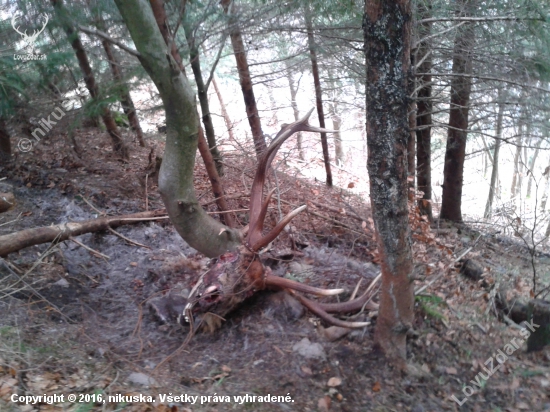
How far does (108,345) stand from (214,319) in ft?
3.50

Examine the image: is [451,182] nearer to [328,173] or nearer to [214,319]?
[328,173]

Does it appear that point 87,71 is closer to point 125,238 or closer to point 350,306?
point 125,238

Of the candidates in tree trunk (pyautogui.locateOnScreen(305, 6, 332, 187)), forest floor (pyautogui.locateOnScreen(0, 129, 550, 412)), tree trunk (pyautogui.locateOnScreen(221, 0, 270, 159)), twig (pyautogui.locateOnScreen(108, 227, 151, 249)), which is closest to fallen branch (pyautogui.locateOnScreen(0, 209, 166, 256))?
twig (pyautogui.locateOnScreen(108, 227, 151, 249))

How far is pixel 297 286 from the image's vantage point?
14.5 feet

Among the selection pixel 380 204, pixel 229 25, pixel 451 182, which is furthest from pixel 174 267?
pixel 451 182

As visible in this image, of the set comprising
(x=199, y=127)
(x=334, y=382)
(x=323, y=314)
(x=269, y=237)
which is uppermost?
(x=199, y=127)

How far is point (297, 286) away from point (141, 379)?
5.72 feet

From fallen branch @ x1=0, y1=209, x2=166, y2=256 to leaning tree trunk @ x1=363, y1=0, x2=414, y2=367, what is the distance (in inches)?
152

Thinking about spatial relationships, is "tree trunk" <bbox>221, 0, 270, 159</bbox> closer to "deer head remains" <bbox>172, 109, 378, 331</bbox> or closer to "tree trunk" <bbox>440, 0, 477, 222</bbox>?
"deer head remains" <bbox>172, 109, 378, 331</bbox>

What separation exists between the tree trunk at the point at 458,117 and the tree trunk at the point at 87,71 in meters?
5.73

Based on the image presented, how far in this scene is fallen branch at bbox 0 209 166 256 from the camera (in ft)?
15.3

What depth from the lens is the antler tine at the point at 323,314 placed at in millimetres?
4078

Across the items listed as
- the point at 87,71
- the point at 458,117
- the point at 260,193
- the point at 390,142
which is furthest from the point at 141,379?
the point at 458,117

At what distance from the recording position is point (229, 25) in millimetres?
6520
